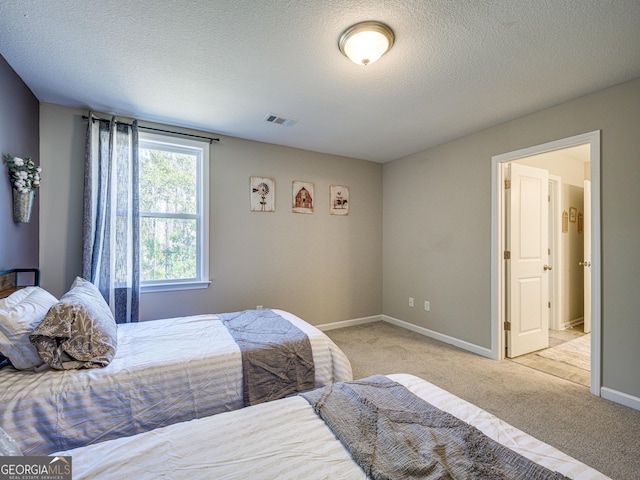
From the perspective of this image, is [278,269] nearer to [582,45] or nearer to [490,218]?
[490,218]

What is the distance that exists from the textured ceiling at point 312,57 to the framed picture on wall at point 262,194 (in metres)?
0.83

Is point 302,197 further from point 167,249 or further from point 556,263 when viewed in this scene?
point 556,263

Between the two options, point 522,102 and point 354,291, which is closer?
point 522,102

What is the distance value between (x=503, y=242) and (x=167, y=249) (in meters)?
3.70

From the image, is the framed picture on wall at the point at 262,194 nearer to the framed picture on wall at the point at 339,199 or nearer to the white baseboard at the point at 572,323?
the framed picture on wall at the point at 339,199

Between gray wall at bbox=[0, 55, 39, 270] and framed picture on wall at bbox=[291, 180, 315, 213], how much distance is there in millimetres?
2575

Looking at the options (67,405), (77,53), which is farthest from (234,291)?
(77,53)

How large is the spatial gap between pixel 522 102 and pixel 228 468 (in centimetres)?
330

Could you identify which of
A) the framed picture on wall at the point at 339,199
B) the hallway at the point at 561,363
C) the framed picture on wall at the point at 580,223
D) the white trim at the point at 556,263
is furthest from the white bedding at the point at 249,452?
the framed picture on wall at the point at 580,223

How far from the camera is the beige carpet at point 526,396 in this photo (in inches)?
69.8

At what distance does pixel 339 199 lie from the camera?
14.1ft

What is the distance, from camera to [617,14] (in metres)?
1.59

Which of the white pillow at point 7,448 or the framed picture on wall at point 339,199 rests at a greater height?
the framed picture on wall at point 339,199

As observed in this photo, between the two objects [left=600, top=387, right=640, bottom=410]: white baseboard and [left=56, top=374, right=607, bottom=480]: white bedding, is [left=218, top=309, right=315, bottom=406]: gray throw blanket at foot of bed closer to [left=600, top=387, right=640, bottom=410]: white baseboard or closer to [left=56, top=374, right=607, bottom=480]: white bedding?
Answer: [left=56, top=374, right=607, bottom=480]: white bedding
